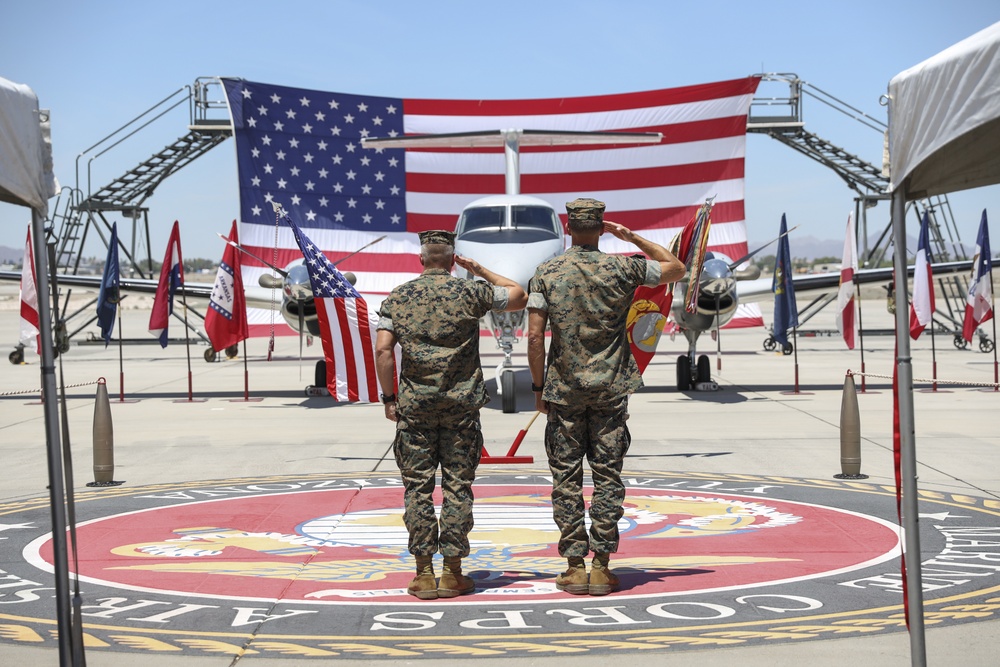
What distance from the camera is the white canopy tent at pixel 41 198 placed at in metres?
4.21

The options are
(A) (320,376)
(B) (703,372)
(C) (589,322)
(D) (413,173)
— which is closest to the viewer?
(C) (589,322)

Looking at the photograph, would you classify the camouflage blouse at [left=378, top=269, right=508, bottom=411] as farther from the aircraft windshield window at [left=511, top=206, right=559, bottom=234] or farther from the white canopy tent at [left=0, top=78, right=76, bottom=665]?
the aircraft windshield window at [left=511, top=206, right=559, bottom=234]

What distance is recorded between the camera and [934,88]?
13.5 feet

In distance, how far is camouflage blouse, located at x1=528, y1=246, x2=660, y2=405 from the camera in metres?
6.21

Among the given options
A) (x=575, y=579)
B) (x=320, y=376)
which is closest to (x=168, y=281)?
(x=320, y=376)

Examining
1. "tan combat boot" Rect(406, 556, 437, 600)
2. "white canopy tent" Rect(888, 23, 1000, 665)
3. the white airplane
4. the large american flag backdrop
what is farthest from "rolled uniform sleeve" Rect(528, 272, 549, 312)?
the large american flag backdrop

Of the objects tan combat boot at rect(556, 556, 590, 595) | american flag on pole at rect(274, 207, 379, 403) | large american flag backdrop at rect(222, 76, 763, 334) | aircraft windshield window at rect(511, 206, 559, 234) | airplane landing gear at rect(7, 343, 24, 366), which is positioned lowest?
tan combat boot at rect(556, 556, 590, 595)

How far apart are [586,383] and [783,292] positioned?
13.5 m

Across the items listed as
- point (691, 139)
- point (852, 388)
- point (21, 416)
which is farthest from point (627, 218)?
point (852, 388)

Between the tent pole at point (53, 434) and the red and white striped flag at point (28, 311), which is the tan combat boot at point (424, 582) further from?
the red and white striped flag at point (28, 311)

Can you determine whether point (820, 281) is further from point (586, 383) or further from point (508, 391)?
point (586, 383)

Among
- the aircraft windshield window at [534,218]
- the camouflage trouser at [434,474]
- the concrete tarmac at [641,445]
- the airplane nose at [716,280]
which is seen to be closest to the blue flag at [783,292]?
the airplane nose at [716,280]

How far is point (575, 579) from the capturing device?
6.25 m

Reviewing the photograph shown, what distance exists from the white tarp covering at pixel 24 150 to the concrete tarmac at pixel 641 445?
7.34ft
